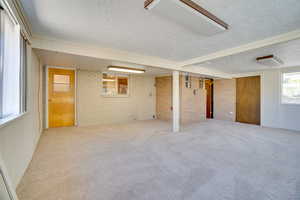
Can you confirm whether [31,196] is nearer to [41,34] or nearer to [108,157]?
[108,157]

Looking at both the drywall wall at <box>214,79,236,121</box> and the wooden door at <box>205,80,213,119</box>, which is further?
the wooden door at <box>205,80,213,119</box>

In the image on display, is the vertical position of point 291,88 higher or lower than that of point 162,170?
higher

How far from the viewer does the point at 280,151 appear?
3.18 meters

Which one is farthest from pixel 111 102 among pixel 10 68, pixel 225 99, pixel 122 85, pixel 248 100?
pixel 248 100

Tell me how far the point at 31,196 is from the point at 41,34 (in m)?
2.75

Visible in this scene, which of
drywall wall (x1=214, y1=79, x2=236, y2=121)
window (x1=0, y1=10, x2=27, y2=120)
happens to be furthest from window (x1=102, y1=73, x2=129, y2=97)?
drywall wall (x1=214, y1=79, x2=236, y2=121)

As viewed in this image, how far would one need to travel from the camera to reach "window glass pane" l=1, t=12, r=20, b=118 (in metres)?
1.71

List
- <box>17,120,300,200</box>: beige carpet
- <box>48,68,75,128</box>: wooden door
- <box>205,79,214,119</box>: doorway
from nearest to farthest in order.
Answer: <box>17,120,300,200</box>: beige carpet
<box>48,68,75,128</box>: wooden door
<box>205,79,214,119</box>: doorway

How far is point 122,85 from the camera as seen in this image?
21.8 ft

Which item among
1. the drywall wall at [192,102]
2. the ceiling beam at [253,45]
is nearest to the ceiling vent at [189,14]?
the ceiling beam at [253,45]

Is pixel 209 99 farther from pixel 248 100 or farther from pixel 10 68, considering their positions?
pixel 10 68

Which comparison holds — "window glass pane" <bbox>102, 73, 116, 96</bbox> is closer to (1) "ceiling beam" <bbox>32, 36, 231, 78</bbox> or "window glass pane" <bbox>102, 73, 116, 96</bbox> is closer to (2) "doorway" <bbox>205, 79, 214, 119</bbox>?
(1) "ceiling beam" <bbox>32, 36, 231, 78</bbox>

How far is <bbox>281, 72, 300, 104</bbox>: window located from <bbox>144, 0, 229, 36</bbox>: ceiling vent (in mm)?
5070

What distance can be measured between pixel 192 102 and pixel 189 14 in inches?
214
